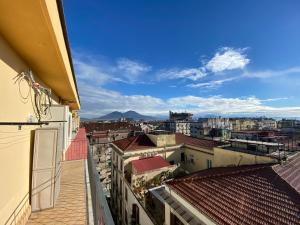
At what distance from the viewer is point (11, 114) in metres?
2.33

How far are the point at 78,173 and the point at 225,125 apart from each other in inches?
3821

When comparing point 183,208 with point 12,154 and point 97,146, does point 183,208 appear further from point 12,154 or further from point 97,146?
point 97,146

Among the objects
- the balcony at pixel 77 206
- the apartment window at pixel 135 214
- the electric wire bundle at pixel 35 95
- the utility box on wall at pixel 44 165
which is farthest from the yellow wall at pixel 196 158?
the utility box on wall at pixel 44 165

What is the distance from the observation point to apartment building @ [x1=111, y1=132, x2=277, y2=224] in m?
13.0

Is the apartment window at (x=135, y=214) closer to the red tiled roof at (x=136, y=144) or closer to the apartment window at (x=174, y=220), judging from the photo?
the red tiled roof at (x=136, y=144)

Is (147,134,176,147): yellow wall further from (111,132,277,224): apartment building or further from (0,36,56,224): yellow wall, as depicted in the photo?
(0,36,56,224): yellow wall

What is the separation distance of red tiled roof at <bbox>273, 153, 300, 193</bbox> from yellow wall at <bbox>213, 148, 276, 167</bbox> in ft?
3.42

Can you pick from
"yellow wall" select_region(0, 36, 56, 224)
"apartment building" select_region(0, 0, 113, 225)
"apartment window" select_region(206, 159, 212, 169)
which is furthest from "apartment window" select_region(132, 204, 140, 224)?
"yellow wall" select_region(0, 36, 56, 224)

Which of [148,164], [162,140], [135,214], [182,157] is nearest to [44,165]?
[135,214]

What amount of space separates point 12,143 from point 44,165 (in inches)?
33.7

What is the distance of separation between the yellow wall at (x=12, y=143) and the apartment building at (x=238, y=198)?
523 cm

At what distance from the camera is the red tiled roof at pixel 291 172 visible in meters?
7.46

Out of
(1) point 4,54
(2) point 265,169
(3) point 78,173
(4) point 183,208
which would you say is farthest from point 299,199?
(1) point 4,54

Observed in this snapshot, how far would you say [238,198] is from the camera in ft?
A: 21.5
